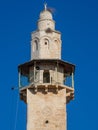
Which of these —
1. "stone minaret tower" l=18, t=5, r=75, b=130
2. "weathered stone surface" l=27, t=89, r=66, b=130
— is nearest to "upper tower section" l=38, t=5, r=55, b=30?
"stone minaret tower" l=18, t=5, r=75, b=130

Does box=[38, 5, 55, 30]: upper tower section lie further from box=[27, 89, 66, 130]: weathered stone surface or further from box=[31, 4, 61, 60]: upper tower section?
box=[27, 89, 66, 130]: weathered stone surface

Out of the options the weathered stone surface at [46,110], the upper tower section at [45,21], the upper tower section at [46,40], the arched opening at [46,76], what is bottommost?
the weathered stone surface at [46,110]

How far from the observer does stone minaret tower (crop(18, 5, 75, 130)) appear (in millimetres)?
49406

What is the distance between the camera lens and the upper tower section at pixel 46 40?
51.9 metres

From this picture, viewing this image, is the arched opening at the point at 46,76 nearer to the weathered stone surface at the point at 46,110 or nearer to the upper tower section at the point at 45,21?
the weathered stone surface at the point at 46,110

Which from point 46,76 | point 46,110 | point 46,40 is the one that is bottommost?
point 46,110

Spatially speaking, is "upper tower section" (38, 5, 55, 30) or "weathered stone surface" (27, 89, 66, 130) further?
"upper tower section" (38, 5, 55, 30)

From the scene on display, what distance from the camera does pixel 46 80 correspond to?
51406 mm

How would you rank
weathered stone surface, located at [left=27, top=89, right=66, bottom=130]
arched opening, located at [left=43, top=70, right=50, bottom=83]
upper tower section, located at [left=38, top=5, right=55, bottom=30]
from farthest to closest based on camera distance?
1. upper tower section, located at [left=38, top=5, right=55, bottom=30]
2. arched opening, located at [left=43, top=70, right=50, bottom=83]
3. weathered stone surface, located at [left=27, top=89, right=66, bottom=130]

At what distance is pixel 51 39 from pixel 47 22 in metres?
1.63

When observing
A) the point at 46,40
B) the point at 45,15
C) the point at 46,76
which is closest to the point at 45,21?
the point at 45,15

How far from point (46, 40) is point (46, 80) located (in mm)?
3136

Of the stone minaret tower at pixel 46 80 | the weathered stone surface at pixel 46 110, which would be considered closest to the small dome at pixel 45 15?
the stone minaret tower at pixel 46 80

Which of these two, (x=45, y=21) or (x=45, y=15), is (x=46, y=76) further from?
(x=45, y=15)
